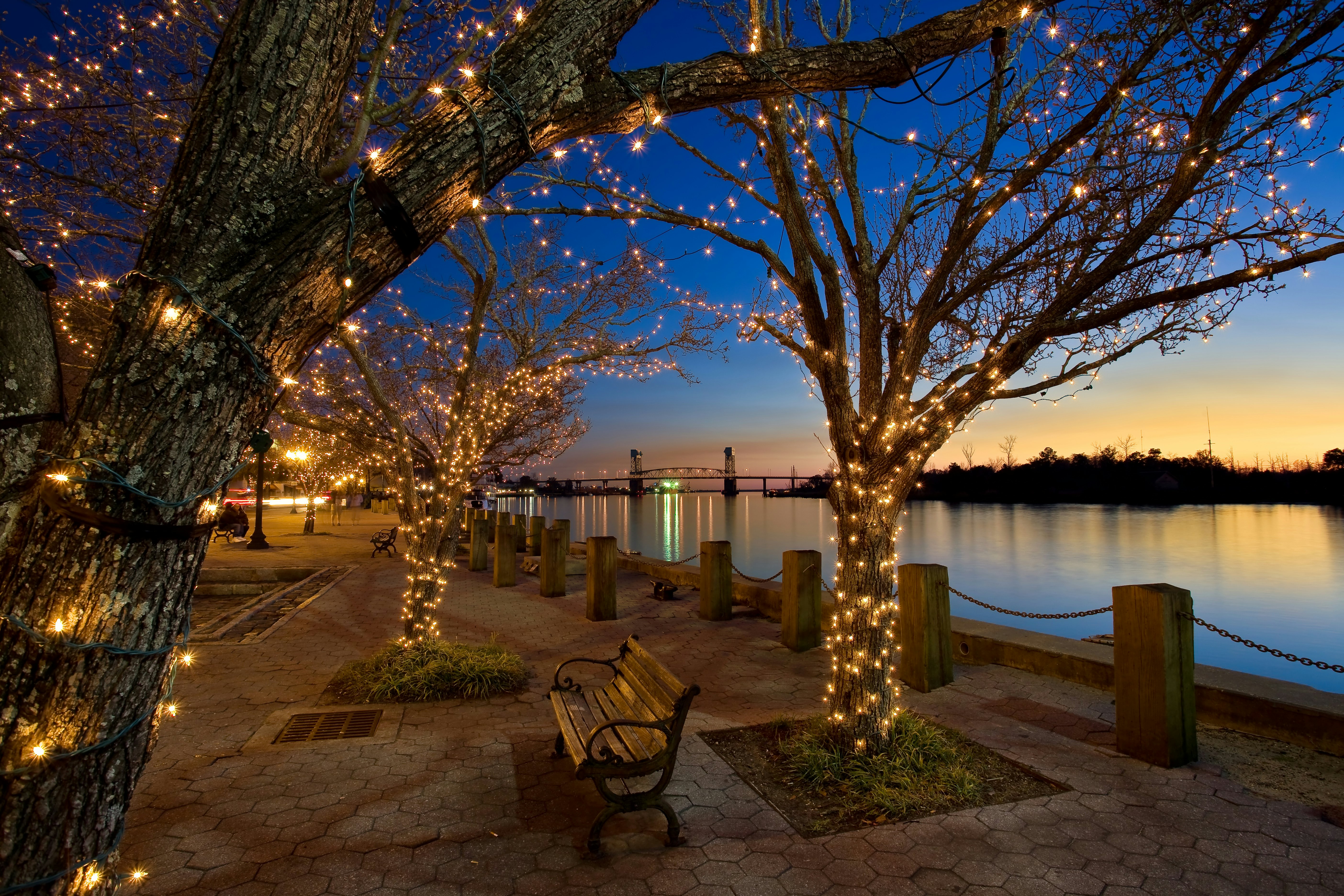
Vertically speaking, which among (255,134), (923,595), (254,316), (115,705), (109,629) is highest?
(255,134)

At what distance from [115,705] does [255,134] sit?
1753 millimetres

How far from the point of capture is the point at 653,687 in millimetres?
4645

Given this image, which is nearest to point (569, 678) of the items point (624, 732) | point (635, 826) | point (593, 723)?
point (593, 723)

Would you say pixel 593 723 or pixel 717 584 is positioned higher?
pixel 717 584

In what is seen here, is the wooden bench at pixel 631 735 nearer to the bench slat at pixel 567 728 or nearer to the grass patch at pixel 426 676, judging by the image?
the bench slat at pixel 567 728

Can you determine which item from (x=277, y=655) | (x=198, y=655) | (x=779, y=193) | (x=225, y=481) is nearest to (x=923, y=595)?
(x=779, y=193)

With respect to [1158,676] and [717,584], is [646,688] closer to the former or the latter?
[1158,676]

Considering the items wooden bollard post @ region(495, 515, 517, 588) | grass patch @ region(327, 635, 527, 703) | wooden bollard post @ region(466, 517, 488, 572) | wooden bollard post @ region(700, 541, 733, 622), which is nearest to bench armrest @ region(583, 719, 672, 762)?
grass patch @ region(327, 635, 527, 703)

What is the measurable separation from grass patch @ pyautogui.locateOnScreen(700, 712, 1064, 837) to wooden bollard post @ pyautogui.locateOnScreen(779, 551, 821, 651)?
320 cm

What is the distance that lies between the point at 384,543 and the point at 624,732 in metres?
17.4

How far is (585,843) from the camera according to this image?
398cm

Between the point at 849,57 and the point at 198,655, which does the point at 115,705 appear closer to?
the point at 849,57

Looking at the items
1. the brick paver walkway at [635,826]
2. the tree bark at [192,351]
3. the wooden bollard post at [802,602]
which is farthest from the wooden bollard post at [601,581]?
the tree bark at [192,351]

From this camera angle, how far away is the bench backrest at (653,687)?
4.09 m
